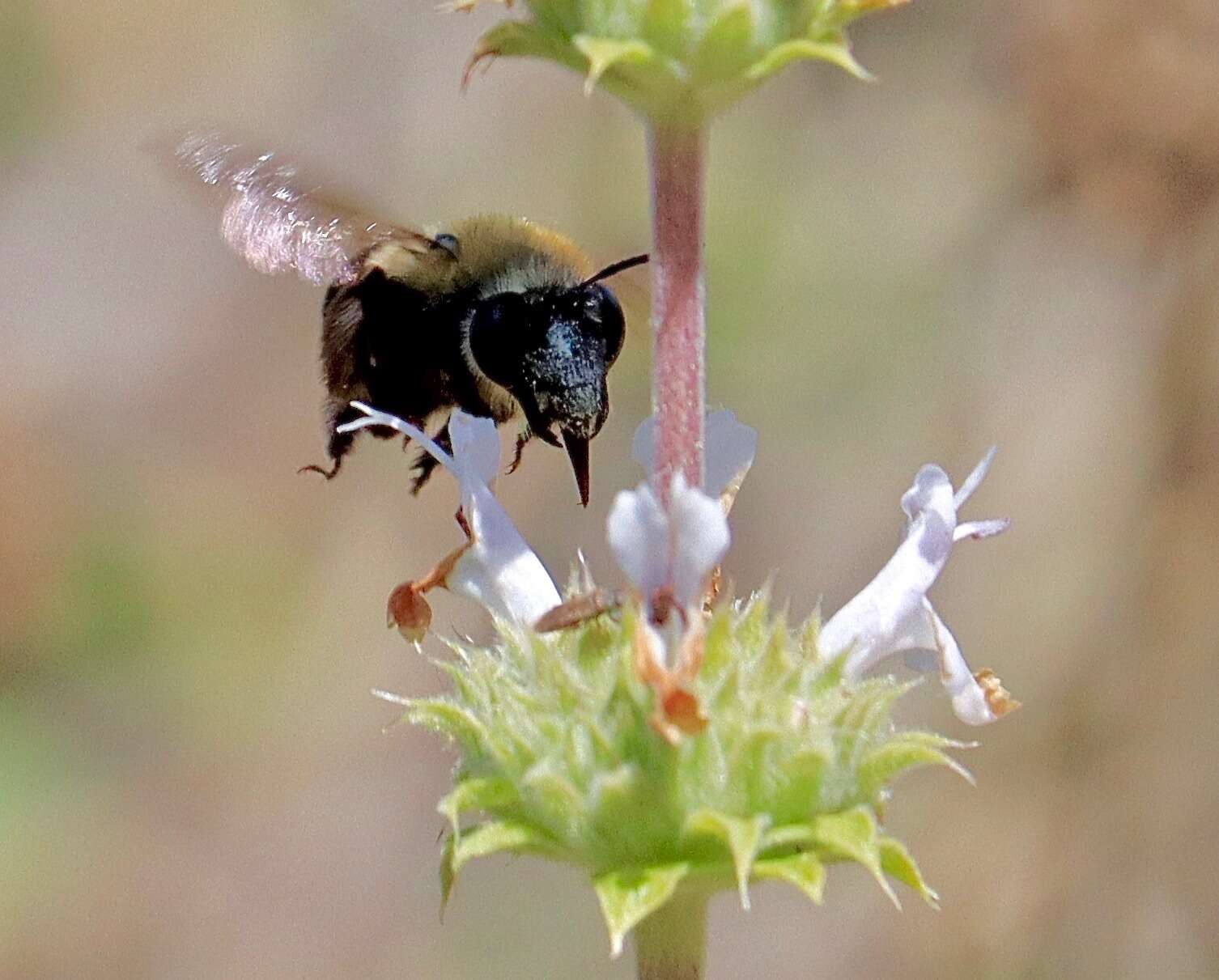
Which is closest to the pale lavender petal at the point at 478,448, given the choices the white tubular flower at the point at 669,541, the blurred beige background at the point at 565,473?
the white tubular flower at the point at 669,541

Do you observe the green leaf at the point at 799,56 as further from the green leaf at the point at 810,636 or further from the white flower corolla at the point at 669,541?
the green leaf at the point at 810,636

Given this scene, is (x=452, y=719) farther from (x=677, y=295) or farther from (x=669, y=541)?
(x=677, y=295)

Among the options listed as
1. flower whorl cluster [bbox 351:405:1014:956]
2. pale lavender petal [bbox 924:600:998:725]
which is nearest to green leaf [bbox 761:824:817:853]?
flower whorl cluster [bbox 351:405:1014:956]

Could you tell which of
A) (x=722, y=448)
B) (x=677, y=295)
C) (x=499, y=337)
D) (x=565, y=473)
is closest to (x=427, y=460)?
(x=499, y=337)

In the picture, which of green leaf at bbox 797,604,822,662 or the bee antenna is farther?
the bee antenna

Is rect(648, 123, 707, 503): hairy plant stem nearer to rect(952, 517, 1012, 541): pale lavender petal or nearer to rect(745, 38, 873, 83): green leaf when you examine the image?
rect(745, 38, 873, 83): green leaf
